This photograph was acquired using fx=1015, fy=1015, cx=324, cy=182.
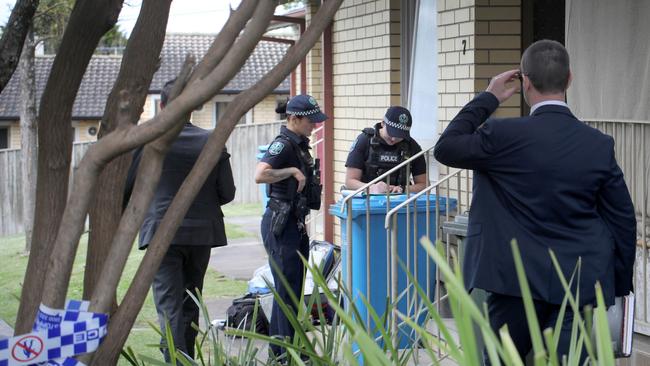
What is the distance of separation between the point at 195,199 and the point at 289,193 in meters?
0.88

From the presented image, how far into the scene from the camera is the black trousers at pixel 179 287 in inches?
244

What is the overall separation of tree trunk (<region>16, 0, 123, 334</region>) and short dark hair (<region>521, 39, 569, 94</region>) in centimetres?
153

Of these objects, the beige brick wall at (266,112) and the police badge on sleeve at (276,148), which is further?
the beige brick wall at (266,112)

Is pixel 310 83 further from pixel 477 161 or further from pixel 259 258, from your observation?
pixel 477 161

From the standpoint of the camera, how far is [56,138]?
11.0 ft

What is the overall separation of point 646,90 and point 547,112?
2.38m

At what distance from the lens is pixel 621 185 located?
12.3ft

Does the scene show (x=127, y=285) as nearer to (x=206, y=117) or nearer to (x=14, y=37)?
(x=14, y=37)

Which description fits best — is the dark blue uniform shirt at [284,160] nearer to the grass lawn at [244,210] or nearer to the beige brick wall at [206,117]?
the grass lawn at [244,210]

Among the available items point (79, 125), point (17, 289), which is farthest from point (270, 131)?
point (17, 289)

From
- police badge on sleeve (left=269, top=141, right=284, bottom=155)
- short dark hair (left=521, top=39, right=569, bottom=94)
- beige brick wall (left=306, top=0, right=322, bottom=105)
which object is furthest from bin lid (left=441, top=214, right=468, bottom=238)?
beige brick wall (left=306, top=0, right=322, bottom=105)

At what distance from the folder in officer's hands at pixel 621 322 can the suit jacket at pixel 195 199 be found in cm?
292

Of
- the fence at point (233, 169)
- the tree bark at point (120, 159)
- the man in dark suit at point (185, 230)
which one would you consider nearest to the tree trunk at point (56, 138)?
the tree bark at point (120, 159)

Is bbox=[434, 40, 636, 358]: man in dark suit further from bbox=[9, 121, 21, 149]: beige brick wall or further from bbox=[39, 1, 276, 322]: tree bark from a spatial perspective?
bbox=[9, 121, 21, 149]: beige brick wall
